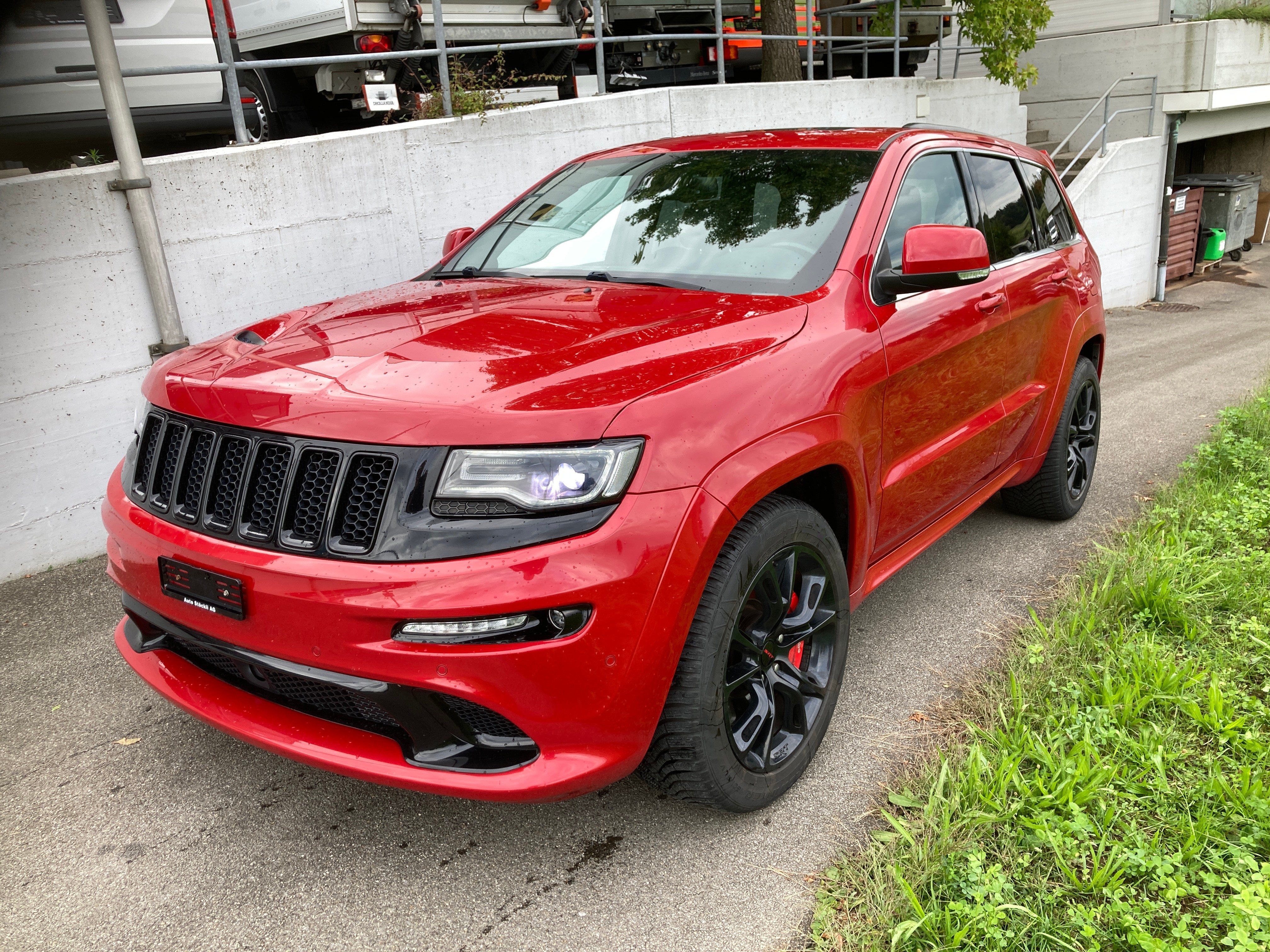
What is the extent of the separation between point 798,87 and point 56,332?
25.3 ft

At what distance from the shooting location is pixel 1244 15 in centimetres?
1605

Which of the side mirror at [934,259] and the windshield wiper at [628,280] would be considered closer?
the side mirror at [934,259]

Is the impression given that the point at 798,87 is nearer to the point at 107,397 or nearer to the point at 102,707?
the point at 107,397

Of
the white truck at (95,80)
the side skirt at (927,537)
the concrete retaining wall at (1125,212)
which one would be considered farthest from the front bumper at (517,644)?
the concrete retaining wall at (1125,212)

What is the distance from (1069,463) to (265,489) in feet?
12.7

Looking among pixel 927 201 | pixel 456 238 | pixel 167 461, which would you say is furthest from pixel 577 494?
pixel 456 238

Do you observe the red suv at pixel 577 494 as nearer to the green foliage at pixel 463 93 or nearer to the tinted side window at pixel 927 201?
the tinted side window at pixel 927 201

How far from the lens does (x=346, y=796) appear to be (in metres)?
2.91

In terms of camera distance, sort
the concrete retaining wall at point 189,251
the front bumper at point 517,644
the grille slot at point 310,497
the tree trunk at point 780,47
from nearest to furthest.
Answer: the front bumper at point 517,644
the grille slot at point 310,497
the concrete retaining wall at point 189,251
the tree trunk at point 780,47

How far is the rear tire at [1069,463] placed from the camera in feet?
15.4

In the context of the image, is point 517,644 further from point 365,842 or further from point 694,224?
point 694,224

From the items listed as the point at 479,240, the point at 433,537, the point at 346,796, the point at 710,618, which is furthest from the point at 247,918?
the point at 479,240

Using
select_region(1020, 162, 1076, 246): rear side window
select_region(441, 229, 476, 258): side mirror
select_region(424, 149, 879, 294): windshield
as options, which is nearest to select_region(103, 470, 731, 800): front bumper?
select_region(424, 149, 879, 294): windshield

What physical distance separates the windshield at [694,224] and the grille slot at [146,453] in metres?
1.35
